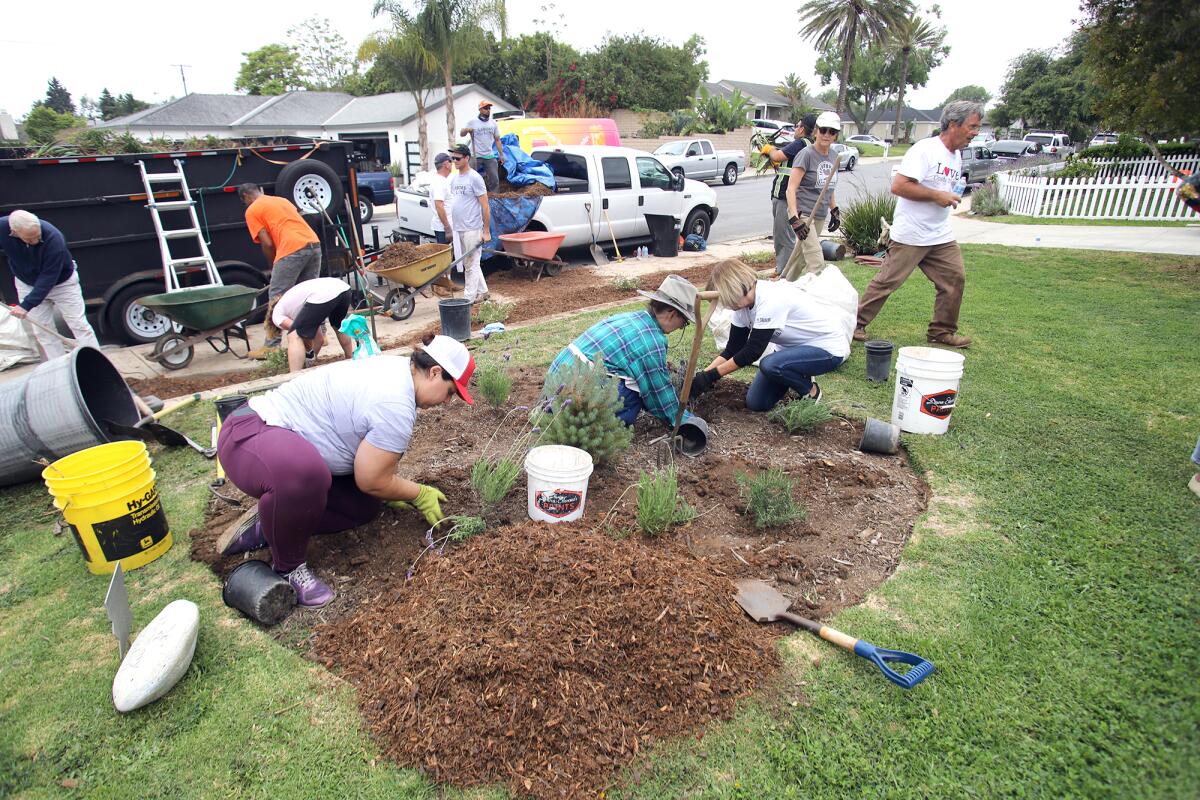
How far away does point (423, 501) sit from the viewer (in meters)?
3.44

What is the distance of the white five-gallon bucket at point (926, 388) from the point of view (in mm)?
4402

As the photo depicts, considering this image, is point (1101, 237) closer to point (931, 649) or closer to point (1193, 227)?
point (1193, 227)

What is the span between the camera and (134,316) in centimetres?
750

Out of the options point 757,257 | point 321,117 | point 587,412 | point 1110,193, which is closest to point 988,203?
point 1110,193

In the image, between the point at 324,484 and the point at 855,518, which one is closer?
the point at 324,484

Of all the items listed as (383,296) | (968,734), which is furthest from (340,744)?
(383,296)

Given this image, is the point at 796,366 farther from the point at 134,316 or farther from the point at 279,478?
the point at 134,316

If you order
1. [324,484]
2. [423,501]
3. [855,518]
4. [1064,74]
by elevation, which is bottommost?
[855,518]

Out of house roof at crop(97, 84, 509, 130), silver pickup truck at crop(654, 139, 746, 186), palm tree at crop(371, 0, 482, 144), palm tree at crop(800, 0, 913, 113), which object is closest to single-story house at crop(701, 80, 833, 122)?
palm tree at crop(800, 0, 913, 113)

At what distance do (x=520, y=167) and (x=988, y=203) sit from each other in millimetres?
12823

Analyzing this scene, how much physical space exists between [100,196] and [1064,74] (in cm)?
5113

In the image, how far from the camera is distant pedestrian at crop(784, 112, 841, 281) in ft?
22.8

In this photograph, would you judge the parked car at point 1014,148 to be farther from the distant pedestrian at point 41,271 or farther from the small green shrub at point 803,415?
the distant pedestrian at point 41,271

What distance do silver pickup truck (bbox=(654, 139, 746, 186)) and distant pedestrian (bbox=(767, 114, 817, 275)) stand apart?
58.1ft
